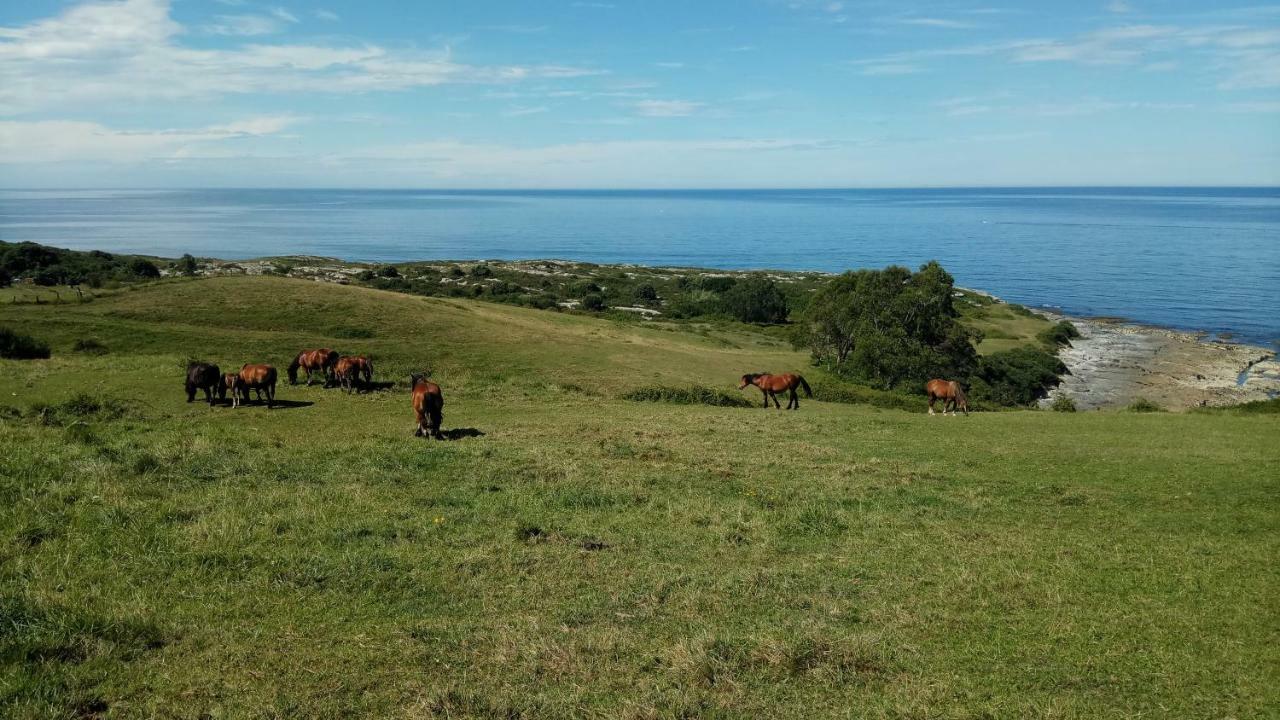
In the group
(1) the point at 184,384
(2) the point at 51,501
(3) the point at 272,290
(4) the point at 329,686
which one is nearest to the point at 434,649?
(4) the point at 329,686

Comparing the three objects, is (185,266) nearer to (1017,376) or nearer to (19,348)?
(19,348)

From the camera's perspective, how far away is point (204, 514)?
43.3 feet

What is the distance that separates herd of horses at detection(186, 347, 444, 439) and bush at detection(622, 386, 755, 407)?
31.8 feet

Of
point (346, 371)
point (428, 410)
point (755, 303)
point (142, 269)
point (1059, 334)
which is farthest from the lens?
point (755, 303)

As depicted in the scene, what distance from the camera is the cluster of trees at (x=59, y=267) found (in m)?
65.4

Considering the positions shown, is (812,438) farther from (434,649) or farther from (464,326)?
(464,326)

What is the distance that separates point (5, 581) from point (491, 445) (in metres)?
12.1

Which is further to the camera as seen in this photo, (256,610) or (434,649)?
(256,610)

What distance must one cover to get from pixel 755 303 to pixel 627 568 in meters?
75.7

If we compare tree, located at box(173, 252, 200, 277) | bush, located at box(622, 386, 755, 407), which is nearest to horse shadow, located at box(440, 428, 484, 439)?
bush, located at box(622, 386, 755, 407)

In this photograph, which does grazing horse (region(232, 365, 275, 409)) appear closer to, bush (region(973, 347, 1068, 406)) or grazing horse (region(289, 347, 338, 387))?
grazing horse (region(289, 347, 338, 387))

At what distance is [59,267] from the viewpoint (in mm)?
70500

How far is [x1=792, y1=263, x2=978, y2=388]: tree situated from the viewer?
165 ft

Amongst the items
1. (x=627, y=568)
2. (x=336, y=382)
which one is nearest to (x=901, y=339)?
(x=336, y=382)
